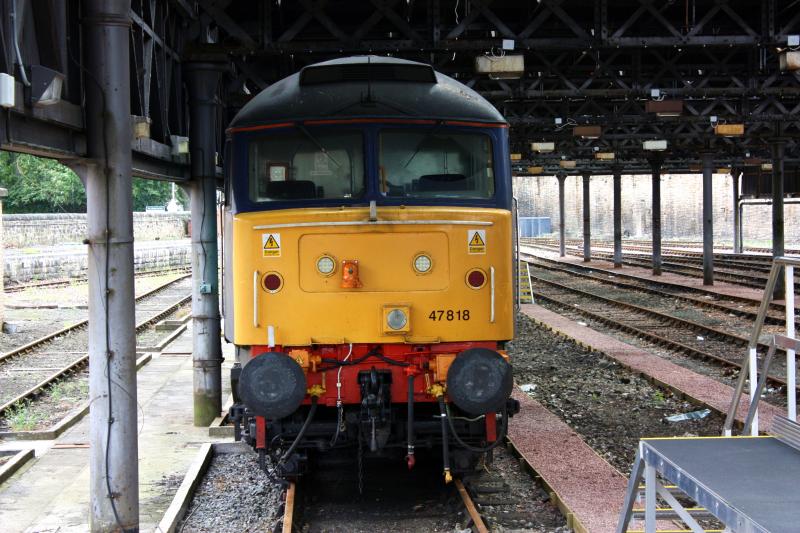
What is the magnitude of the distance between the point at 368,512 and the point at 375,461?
1.47 meters

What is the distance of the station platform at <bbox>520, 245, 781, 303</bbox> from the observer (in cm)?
2710

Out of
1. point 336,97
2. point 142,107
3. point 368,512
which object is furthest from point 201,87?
point 368,512

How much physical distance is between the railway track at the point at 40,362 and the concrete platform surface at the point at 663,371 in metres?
9.24

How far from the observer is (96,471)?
7.32 m

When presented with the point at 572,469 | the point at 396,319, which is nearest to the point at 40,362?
the point at 572,469

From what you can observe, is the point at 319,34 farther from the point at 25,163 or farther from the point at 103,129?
the point at 25,163

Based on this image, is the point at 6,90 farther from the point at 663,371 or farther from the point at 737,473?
the point at 663,371

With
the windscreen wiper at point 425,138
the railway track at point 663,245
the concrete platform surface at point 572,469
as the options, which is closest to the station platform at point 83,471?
the concrete platform surface at point 572,469

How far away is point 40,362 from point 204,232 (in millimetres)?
7213

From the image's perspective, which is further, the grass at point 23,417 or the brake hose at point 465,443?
the grass at point 23,417

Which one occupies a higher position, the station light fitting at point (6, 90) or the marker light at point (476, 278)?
the station light fitting at point (6, 90)

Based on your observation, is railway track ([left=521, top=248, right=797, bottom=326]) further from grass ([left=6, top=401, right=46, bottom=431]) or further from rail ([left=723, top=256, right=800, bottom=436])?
rail ([left=723, top=256, right=800, bottom=436])

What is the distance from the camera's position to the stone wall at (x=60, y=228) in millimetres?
42312

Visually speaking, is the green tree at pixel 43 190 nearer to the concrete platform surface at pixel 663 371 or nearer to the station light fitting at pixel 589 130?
the station light fitting at pixel 589 130
